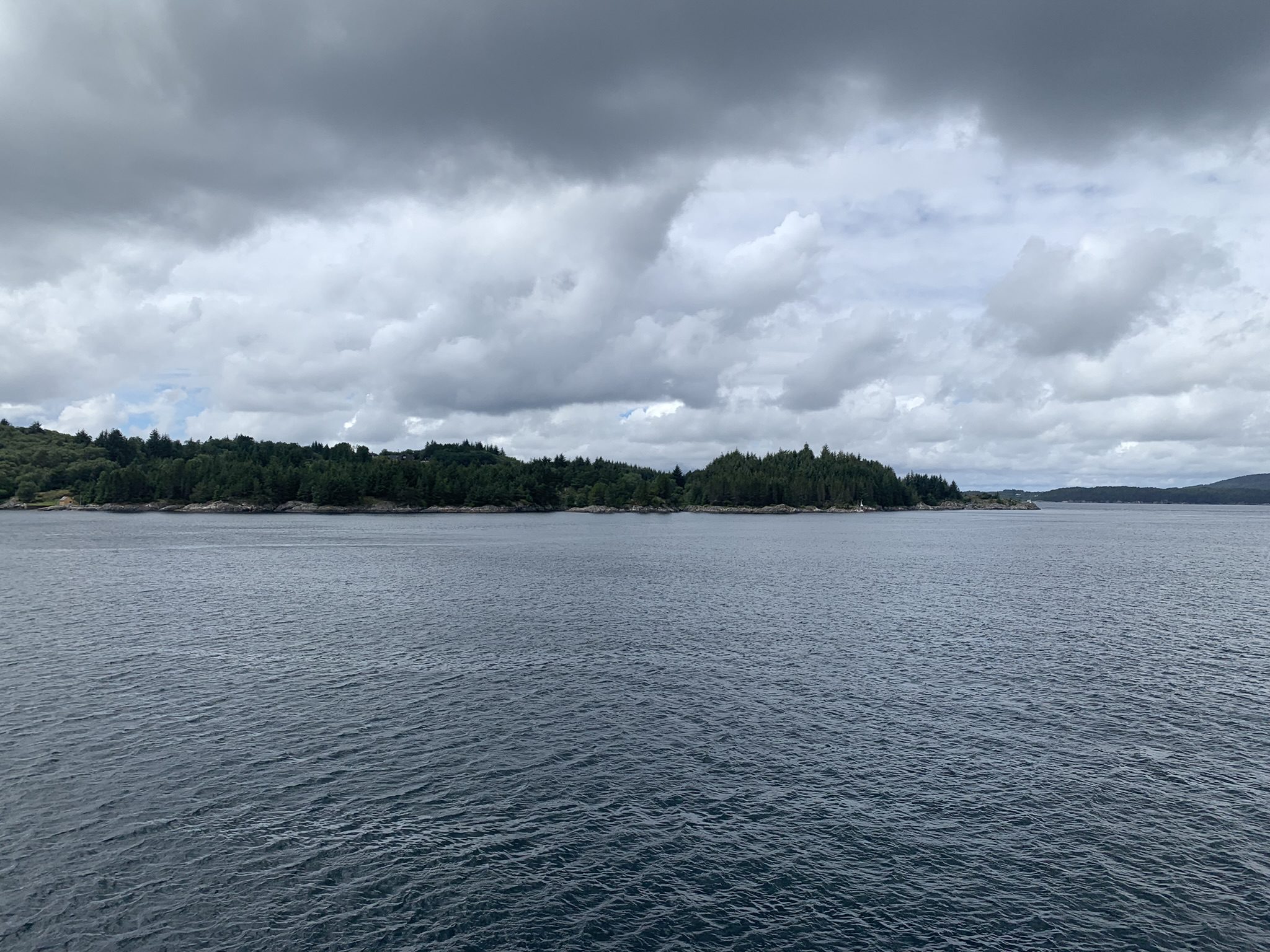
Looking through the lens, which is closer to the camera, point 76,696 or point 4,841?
point 4,841

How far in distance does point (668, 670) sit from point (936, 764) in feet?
74.3

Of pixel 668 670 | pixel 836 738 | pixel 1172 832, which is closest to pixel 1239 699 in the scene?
pixel 1172 832

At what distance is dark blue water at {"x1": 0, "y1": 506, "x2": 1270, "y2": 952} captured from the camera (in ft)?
81.8

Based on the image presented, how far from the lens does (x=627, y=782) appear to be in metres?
35.4

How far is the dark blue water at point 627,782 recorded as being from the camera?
981 inches

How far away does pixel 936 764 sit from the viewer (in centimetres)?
3775

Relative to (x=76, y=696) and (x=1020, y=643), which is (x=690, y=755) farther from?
(x=1020, y=643)

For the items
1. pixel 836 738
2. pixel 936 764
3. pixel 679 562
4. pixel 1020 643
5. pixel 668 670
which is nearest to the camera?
pixel 936 764

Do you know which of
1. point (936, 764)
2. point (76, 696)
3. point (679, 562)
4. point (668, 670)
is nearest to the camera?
point (936, 764)

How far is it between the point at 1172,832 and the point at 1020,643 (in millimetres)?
38653

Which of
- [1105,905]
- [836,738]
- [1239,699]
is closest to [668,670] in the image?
[836,738]

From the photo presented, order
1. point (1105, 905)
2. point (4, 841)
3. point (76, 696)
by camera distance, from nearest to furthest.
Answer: point (1105, 905), point (4, 841), point (76, 696)

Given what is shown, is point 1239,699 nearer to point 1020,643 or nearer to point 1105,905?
point 1020,643

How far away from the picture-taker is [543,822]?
31.2m
